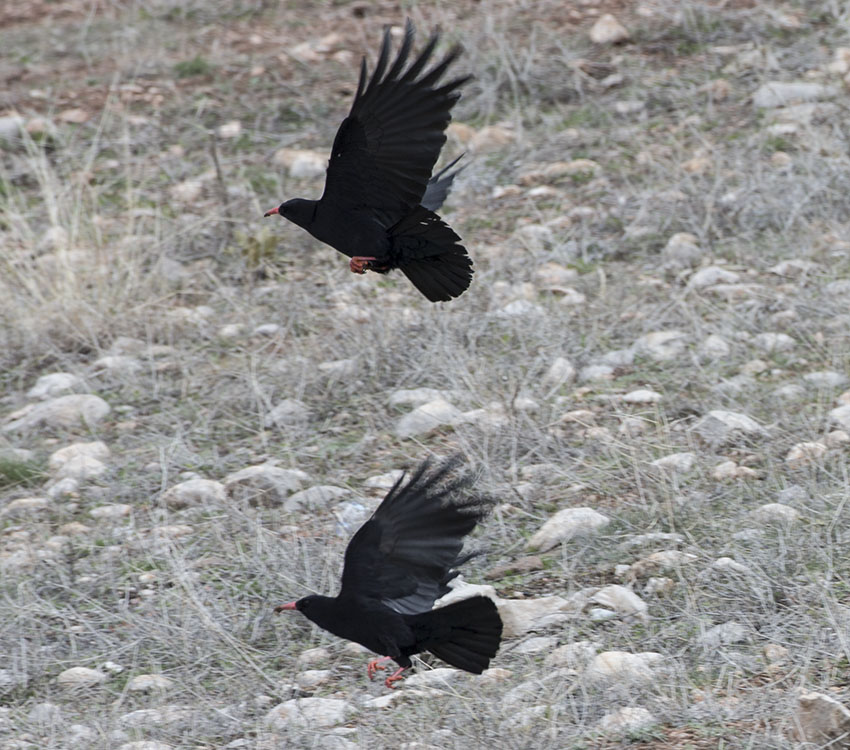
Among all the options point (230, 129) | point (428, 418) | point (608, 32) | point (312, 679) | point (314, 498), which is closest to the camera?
point (312, 679)

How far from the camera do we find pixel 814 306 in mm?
4738

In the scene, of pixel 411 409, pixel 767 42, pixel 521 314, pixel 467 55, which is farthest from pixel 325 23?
pixel 411 409

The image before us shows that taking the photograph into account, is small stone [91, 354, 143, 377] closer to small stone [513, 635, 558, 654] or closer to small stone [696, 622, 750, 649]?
small stone [513, 635, 558, 654]

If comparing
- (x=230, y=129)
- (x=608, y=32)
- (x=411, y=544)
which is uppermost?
(x=411, y=544)

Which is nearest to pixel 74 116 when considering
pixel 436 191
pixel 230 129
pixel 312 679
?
pixel 230 129

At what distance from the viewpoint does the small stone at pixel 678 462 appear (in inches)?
148

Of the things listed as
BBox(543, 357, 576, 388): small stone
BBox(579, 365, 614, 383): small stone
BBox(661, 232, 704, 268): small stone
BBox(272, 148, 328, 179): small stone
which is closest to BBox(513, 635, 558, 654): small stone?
BBox(543, 357, 576, 388): small stone

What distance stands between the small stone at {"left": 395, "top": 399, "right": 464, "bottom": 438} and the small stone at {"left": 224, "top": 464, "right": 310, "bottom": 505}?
0.38 m

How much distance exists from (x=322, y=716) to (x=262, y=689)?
249 millimetres

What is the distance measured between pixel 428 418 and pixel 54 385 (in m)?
1.53

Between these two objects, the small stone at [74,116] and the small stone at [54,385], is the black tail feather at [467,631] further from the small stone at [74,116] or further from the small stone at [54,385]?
the small stone at [74,116]

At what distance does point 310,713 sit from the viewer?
2.82m

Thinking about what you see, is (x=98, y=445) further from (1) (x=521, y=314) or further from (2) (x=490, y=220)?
(2) (x=490, y=220)

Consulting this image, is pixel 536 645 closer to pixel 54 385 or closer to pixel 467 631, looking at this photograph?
pixel 467 631
